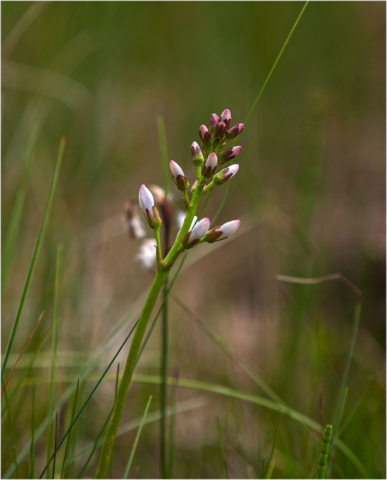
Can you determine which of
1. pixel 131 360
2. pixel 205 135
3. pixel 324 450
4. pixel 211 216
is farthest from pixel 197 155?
pixel 211 216

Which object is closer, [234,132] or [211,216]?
[234,132]

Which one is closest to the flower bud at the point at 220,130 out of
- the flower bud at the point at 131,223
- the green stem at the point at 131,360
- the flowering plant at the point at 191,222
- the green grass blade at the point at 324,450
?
the flowering plant at the point at 191,222

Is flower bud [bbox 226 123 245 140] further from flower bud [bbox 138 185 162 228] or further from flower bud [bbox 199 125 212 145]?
flower bud [bbox 138 185 162 228]

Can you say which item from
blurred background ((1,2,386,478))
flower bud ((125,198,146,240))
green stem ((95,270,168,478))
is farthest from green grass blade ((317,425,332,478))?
flower bud ((125,198,146,240))

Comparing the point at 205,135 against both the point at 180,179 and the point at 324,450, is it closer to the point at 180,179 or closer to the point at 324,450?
the point at 180,179

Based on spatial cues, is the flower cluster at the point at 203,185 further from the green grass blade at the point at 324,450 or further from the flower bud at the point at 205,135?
the green grass blade at the point at 324,450

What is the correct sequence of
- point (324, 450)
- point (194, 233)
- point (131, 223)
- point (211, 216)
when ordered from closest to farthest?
1. point (194, 233)
2. point (324, 450)
3. point (131, 223)
4. point (211, 216)

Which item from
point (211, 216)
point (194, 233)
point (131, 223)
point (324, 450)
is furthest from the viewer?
point (211, 216)
